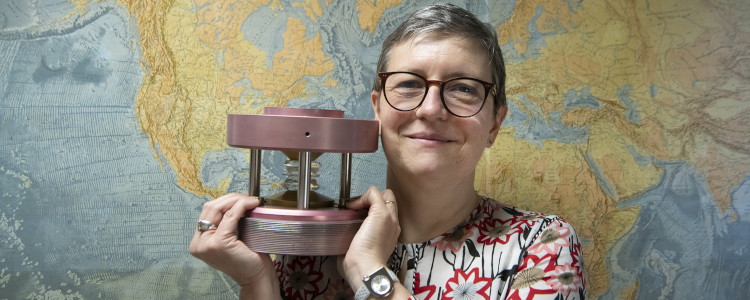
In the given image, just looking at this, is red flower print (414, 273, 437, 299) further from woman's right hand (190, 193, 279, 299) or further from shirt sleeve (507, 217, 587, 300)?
woman's right hand (190, 193, 279, 299)

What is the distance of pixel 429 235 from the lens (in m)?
1.34

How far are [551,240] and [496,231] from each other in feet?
0.47

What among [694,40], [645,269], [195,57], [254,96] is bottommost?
[645,269]

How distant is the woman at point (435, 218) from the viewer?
110 cm

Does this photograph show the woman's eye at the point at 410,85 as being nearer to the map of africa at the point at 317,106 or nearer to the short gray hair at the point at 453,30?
the short gray hair at the point at 453,30

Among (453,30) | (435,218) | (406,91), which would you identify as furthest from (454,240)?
(453,30)

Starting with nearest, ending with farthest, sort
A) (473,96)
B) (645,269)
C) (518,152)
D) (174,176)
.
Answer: (473,96)
(174,176)
(645,269)
(518,152)

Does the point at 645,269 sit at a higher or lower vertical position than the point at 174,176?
lower

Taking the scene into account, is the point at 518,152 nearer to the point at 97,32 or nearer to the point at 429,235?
the point at 429,235

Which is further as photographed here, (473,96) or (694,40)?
(694,40)

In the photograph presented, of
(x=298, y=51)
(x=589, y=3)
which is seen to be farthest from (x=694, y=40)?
(x=298, y=51)

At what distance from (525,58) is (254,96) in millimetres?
906

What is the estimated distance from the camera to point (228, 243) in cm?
107

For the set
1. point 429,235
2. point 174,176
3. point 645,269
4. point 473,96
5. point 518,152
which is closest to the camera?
point 473,96
